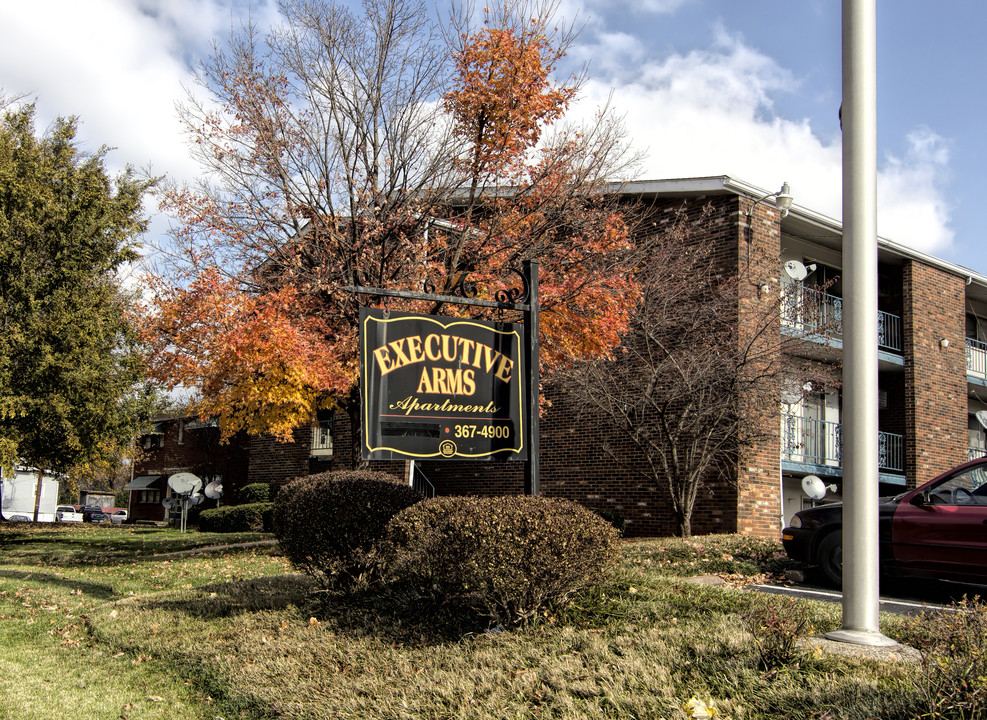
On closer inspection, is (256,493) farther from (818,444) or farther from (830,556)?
(830,556)

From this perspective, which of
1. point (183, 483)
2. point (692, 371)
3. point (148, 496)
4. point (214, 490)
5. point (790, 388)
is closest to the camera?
point (692, 371)

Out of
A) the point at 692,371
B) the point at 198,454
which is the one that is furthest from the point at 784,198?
the point at 198,454

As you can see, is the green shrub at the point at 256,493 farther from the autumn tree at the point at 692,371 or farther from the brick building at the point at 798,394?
the autumn tree at the point at 692,371

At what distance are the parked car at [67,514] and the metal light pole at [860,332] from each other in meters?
46.4

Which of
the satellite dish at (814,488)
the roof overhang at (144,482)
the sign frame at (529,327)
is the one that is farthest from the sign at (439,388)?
the roof overhang at (144,482)

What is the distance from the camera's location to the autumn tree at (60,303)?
1655 cm

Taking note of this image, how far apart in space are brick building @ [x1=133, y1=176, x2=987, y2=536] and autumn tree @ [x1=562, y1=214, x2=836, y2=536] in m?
0.26

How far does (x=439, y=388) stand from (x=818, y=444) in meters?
14.2

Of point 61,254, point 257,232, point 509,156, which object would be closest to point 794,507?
point 509,156

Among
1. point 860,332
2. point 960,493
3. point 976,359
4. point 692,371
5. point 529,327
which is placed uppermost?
point 976,359

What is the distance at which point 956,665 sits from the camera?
3.89 m

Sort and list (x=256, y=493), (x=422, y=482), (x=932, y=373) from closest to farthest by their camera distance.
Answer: (x=932, y=373) < (x=422, y=482) < (x=256, y=493)

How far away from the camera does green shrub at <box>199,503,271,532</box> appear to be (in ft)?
80.2

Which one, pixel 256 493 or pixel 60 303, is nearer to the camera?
pixel 60 303
